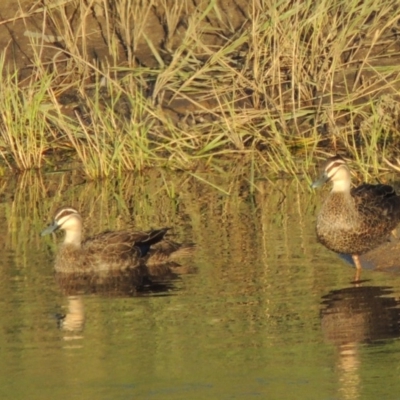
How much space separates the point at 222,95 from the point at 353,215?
4.87 m

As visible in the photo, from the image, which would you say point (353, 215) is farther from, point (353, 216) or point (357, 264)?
point (357, 264)

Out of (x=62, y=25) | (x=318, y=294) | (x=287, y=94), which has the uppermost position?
(x=62, y=25)

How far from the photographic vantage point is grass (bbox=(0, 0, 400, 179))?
51.0ft

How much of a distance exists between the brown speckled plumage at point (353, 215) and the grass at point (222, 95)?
1926 mm

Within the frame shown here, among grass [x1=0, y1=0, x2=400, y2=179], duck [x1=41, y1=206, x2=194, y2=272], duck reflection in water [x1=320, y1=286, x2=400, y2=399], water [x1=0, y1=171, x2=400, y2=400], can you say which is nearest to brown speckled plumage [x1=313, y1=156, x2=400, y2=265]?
water [x1=0, y1=171, x2=400, y2=400]

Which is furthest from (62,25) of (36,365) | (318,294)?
(36,365)

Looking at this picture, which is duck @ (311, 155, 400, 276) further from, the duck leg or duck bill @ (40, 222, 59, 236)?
duck bill @ (40, 222, 59, 236)

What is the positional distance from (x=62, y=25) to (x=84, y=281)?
303 inches

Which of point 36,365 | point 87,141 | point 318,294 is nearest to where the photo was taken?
point 36,365

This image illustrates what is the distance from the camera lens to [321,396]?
27.8 ft

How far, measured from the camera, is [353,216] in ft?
39.6

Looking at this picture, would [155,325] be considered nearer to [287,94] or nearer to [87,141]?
[87,141]

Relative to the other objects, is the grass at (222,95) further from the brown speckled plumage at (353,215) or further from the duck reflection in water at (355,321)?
the duck reflection in water at (355,321)

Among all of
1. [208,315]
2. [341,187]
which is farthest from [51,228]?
[208,315]
